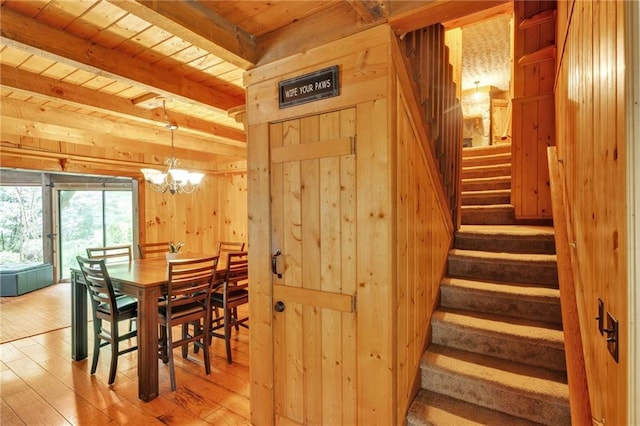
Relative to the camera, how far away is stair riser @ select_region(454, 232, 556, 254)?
2496mm

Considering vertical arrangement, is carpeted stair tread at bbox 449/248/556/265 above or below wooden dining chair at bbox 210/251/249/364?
above

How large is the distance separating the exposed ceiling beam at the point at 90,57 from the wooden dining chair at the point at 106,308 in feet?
4.79

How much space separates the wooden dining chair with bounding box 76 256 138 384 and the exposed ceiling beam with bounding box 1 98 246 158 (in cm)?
169

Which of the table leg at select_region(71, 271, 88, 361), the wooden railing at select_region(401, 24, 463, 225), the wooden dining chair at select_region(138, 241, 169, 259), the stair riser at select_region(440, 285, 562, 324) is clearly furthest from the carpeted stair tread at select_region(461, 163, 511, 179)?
the table leg at select_region(71, 271, 88, 361)

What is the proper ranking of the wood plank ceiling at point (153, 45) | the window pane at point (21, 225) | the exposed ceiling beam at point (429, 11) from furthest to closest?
1. the window pane at point (21, 225)
2. the wood plank ceiling at point (153, 45)
3. the exposed ceiling beam at point (429, 11)

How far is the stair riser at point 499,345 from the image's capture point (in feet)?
6.00

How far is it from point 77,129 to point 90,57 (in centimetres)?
220

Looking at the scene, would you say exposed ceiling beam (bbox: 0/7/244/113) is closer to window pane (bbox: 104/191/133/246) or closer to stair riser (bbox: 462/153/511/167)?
stair riser (bbox: 462/153/511/167)

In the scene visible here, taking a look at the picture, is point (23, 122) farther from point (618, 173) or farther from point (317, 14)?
point (618, 173)

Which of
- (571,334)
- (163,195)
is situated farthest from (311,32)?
(163,195)

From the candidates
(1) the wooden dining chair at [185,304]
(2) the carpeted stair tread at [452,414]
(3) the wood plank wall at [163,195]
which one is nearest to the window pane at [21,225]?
(3) the wood plank wall at [163,195]

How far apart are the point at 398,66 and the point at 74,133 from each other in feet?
14.8

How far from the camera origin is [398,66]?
1.64 metres

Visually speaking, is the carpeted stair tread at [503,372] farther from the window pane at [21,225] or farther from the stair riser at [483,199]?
the window pane at [21,225]
